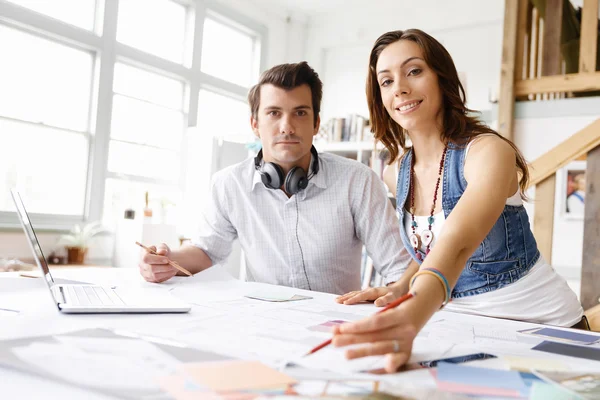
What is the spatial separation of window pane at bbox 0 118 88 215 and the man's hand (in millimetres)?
2988

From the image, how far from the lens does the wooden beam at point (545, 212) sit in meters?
2.15

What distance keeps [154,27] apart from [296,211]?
3.93 m

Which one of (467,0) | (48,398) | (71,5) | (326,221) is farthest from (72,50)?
(48,398)

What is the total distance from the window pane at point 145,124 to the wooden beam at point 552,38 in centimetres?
341

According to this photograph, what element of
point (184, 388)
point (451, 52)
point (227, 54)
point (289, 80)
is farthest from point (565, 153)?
point (227, 54)

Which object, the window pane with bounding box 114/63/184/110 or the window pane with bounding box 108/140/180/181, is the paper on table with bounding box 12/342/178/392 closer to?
the window pane with bounding box 108/140/180/181

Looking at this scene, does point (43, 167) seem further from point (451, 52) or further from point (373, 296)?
point (451, 52)

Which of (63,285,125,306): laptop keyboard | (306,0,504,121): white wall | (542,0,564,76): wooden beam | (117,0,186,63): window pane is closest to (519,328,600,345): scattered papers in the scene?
(63,285,125,306): laptop keyboard

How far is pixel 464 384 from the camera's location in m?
0.60

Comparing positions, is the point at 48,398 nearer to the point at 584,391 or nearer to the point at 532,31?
the point at 584,391

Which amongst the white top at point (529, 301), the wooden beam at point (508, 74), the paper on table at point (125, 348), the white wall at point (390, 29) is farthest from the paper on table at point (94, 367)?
the white wall at point (390, 29)

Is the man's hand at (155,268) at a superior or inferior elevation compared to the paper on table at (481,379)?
superior

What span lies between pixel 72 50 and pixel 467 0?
384cm

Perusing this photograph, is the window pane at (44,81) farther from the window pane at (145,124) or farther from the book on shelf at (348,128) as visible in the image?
the book on shelf at (348,128)
